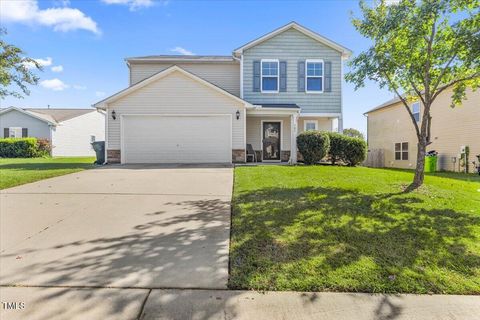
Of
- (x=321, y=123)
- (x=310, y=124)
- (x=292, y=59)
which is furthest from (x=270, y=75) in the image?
(x=321, y=123)

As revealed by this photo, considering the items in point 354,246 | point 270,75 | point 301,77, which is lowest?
point 354,246

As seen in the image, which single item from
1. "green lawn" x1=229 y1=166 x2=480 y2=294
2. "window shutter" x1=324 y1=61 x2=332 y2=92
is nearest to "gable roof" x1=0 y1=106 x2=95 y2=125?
"window shutter" x1=324 y1=61 x2=332 y2=92

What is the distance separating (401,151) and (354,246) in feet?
64.6

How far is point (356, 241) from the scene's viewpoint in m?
3.88

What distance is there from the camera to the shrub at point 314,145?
481 inches

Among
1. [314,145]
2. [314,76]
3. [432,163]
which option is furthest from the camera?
[432,163]

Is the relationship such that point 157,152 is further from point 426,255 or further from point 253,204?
point 426,255

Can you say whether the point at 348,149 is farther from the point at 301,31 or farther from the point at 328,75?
the point at 301,31

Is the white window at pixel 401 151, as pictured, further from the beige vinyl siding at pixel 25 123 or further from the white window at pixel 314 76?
the beige vinyl siding at pixel 25 123

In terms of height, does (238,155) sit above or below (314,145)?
below

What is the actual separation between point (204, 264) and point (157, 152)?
1106 centimetres

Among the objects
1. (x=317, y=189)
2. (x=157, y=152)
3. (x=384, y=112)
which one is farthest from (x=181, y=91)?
(x=384, y=112)

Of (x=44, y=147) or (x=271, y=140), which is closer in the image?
(x=271, y=140)

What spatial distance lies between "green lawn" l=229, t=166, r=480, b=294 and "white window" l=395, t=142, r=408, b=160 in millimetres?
14818
